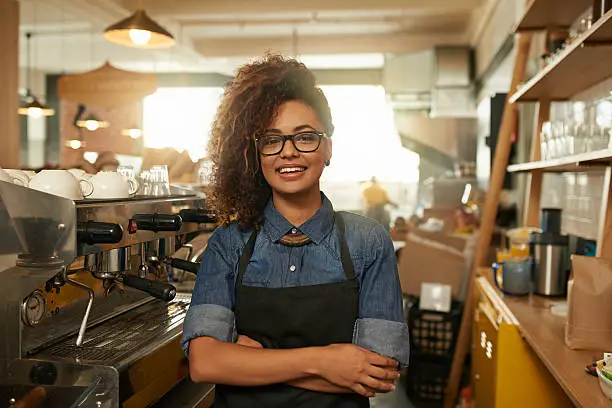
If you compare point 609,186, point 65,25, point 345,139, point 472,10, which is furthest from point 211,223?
point 345,139

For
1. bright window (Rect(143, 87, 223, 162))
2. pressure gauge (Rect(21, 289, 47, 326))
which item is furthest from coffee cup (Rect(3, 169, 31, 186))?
bright window (Rect(143, 87, 223, 162))

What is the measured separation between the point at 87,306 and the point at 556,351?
1.38 m

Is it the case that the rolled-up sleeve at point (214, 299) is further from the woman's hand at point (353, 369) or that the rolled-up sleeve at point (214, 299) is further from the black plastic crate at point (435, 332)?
the black plastic crate at point (435, 332)

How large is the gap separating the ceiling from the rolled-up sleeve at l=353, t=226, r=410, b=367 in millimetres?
6063

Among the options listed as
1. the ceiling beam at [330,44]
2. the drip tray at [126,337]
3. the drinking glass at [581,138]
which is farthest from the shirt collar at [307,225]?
the ceiling beam at [330,44]

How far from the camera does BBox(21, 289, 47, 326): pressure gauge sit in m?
1.56

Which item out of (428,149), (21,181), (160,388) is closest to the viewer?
(21,181)

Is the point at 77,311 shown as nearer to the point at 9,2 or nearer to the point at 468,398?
the point at 468,398

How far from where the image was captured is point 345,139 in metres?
11.1

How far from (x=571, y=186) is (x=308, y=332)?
2611 millimetres

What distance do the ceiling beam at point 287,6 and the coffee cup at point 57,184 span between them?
585 centimetres

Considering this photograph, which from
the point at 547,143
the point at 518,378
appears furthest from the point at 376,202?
the point at 518,378

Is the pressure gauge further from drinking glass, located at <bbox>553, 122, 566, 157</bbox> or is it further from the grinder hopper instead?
drinking glass, located at <bbox>553, 122, 566, 157</bbox>

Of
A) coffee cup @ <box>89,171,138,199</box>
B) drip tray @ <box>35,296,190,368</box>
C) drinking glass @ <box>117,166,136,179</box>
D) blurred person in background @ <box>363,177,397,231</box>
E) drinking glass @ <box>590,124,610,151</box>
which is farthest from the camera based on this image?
blurred person in background @ <box>363,177,397,231</box>
